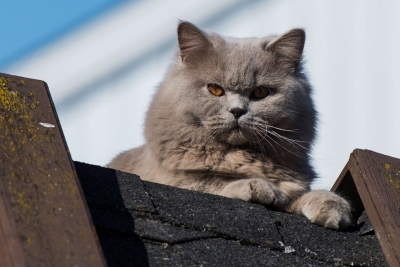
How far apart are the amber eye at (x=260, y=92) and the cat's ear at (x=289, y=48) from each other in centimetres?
23

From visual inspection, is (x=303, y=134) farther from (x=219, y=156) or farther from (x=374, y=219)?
(x=374, y=219)

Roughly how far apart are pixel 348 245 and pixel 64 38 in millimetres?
3646

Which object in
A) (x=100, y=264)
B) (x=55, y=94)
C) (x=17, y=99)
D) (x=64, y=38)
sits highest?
(x=17, y=99)

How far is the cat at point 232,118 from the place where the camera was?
2.78 m

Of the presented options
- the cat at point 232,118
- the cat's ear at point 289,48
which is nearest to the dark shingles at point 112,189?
→ the cat at point 232,118

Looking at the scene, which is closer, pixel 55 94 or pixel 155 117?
pixel 155 117

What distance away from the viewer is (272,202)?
7.91 feet

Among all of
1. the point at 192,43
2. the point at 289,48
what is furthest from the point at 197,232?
the point at 289,48

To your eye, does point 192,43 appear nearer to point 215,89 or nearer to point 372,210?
→ point 215,89

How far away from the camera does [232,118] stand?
9.07 ft

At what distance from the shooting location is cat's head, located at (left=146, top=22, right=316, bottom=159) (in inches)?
111

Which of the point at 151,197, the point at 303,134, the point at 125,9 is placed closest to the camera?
the point at 151,197

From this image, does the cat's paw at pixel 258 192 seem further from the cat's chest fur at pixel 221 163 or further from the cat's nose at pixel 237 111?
the cat's nose at pixel 237 111

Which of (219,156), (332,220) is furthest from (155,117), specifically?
(332,220)
